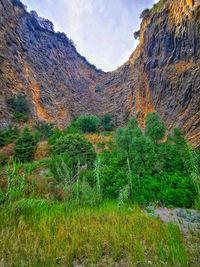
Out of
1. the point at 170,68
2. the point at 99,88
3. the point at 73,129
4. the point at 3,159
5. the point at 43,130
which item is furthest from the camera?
the point at 99,88

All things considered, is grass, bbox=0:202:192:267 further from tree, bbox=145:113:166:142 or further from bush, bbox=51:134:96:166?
tree, bbox=145:113:166:142

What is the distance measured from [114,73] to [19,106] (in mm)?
22702

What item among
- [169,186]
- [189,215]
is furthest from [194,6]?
[189,215]

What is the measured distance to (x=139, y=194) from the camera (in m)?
8.94

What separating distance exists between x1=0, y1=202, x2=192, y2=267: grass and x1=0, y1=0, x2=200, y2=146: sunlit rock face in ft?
56.5

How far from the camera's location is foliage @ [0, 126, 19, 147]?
22.0 meters

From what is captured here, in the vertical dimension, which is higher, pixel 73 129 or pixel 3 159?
pixel 73 129

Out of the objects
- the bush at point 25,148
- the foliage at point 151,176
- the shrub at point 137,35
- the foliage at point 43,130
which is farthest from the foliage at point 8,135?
the shrub at point 137,35

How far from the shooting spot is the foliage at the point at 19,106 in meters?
28.0

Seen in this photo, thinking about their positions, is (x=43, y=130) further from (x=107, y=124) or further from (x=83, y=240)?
(x=83, y=240)

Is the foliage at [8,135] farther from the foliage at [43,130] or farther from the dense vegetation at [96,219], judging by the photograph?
the dense vegetation at [96,219]

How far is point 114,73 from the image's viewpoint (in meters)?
46.4

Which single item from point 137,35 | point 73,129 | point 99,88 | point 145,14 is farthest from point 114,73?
point 73,129

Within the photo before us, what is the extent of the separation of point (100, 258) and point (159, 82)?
27470 millimetres
